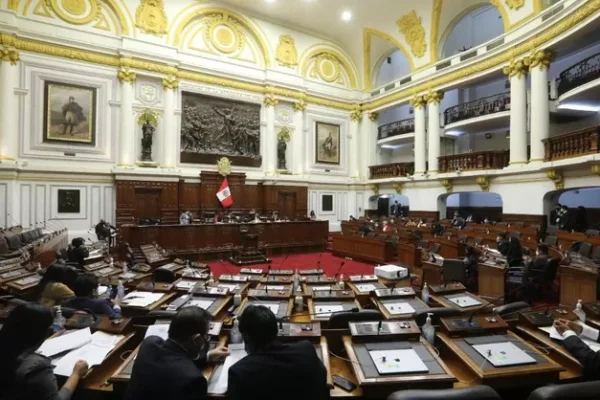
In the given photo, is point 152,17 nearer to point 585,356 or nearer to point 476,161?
point 476,161

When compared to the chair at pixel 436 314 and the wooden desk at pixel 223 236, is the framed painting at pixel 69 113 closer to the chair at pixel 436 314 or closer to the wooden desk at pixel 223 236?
the wooden desk at pixel 223 236

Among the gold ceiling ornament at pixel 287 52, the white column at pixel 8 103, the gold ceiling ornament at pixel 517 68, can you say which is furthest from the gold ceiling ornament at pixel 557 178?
the white column at pixel 8 103

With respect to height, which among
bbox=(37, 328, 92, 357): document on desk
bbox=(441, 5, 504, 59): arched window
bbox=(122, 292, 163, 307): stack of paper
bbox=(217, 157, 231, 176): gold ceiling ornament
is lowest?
bbox=(122, 292, 163, 307): stack of paper

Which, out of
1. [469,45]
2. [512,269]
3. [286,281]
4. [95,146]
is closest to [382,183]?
[469,45]

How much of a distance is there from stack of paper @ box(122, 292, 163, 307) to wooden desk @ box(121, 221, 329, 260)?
6.53m

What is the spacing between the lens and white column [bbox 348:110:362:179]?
16875 millimetres

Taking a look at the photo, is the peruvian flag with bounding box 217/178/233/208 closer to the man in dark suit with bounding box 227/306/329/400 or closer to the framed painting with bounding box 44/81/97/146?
the framed painting with bounding box 44/81/97/146

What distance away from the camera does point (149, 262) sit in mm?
6273

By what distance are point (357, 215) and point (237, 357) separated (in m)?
15.2

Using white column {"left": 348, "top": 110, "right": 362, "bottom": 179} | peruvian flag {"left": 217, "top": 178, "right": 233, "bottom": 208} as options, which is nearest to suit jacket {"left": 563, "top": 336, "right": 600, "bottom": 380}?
peruvian flag {"left": 217, "top": 178, "right": 233, "bottom": 208}

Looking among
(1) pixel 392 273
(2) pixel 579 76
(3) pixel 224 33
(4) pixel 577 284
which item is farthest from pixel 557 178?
(3) pixel 224 33

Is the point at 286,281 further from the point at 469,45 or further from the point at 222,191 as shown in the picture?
the point at 469,45

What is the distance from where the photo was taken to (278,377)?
1.54m

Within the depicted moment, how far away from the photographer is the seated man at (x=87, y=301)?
287cm
